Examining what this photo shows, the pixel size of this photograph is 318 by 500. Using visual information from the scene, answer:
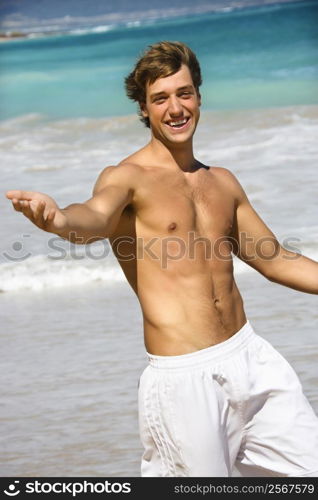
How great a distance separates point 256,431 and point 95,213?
85cm

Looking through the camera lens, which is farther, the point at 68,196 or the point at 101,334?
the point at 68,196

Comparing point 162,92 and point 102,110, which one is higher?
point 162,92

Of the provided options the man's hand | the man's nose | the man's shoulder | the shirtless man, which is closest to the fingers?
the man's hand

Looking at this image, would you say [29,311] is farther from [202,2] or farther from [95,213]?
[202,2]

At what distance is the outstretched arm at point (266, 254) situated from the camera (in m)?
3.62

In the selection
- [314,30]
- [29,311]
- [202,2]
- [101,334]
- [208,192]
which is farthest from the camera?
[202,2]

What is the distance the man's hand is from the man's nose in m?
0.66

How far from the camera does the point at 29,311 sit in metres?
7.16

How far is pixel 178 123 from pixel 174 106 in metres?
0.06

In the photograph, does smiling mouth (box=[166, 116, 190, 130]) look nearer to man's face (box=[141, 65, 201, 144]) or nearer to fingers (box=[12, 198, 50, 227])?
man's face (box=[141, 65, 201, 144])

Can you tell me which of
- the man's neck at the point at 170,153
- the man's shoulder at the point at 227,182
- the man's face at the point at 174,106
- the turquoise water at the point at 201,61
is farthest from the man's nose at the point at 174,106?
the turquoise water at the point at 201,61
